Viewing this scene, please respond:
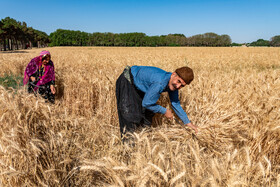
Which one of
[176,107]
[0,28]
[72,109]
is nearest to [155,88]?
[176,107]

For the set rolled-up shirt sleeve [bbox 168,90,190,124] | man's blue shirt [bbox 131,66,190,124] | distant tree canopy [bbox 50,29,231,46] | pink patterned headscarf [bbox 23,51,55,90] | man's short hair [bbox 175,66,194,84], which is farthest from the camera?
distant tree canopy [bbox 50,29,231,46]

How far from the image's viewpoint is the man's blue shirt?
2.22 metres

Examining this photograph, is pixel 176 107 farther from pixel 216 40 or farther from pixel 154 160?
pixel 216 40

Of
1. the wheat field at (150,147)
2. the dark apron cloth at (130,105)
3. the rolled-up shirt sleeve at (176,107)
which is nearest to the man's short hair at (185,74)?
the rolled-up shirt sleeve at (176,107)

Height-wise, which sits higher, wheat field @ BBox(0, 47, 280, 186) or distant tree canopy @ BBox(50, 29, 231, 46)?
distant tree canopy @ BBox(50, 29, 231, 46)

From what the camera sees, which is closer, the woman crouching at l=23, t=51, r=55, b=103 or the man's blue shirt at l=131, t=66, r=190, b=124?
the man's blue shirt at l=131, t=66, r=190, b=124

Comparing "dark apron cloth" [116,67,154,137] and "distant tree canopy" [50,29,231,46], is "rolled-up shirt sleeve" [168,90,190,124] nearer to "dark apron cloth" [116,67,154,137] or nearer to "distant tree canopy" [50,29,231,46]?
"dark apron cloth" [116,67,154,137]

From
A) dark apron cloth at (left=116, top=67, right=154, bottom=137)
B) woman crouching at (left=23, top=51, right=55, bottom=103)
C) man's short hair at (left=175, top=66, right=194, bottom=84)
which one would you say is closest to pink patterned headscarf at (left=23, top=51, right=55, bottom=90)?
woman crouching at (left=23, top=51, right=55, bottom=103)

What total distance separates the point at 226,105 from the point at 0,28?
47.4 meters

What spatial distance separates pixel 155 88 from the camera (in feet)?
7.23

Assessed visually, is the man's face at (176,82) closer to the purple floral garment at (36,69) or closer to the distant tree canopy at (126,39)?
the purple floral garment at (36,69)

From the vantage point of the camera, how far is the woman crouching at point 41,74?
4094 mm

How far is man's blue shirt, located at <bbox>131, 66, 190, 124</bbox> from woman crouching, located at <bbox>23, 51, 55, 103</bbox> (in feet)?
8.27

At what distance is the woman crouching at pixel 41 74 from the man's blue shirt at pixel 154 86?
2521 millimetres
